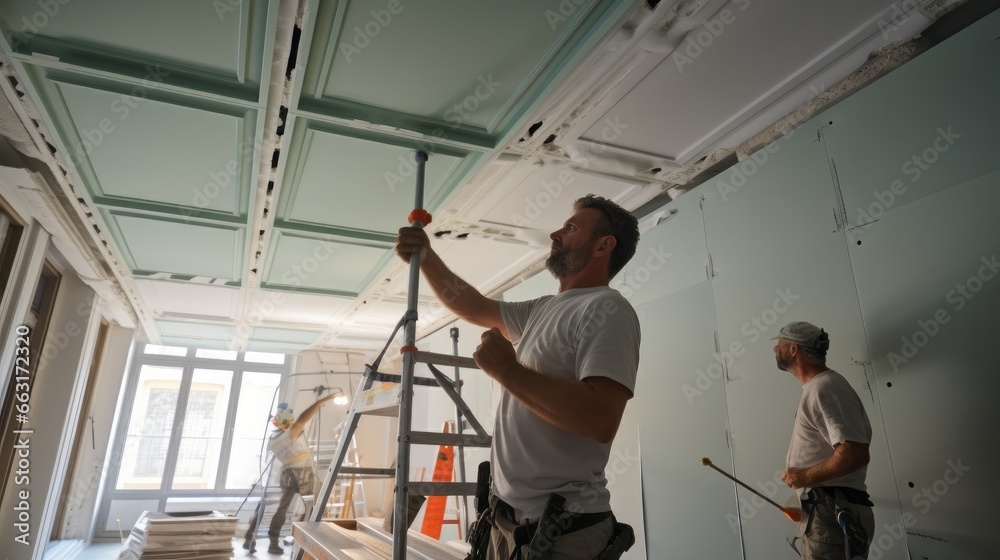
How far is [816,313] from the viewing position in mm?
2303

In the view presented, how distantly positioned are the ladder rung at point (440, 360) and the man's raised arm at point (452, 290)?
18cm

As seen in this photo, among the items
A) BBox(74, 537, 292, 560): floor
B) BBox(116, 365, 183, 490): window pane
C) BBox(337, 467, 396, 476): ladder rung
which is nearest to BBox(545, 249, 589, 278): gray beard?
BBox(337, 467, 396, 476): ladder rung

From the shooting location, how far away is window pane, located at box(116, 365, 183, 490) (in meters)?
7.38

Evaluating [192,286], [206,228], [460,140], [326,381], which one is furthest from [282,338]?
[460,140]

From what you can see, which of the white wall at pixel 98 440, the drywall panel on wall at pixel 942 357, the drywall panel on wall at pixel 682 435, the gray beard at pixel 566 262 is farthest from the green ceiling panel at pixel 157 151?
the white wall at pixel 98 440

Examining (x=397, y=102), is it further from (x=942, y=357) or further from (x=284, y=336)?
(x=284, y=336)

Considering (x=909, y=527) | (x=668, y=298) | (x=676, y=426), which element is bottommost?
(x=909, y=527)

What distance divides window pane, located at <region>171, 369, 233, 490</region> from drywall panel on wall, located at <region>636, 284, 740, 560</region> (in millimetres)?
6780

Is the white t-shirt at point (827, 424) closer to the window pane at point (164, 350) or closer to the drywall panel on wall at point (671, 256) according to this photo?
the drywall panel on wall at point (671, 256)

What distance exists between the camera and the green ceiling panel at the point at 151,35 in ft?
6.20

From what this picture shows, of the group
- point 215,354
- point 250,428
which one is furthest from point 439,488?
point 215,354

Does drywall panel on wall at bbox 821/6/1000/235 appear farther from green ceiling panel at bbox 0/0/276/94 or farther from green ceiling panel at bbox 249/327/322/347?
green ceiling panel at bbox 249/327/322/347

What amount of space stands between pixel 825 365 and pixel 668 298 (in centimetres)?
107

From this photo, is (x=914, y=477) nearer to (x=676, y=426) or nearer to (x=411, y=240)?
(x=676, y=426)
